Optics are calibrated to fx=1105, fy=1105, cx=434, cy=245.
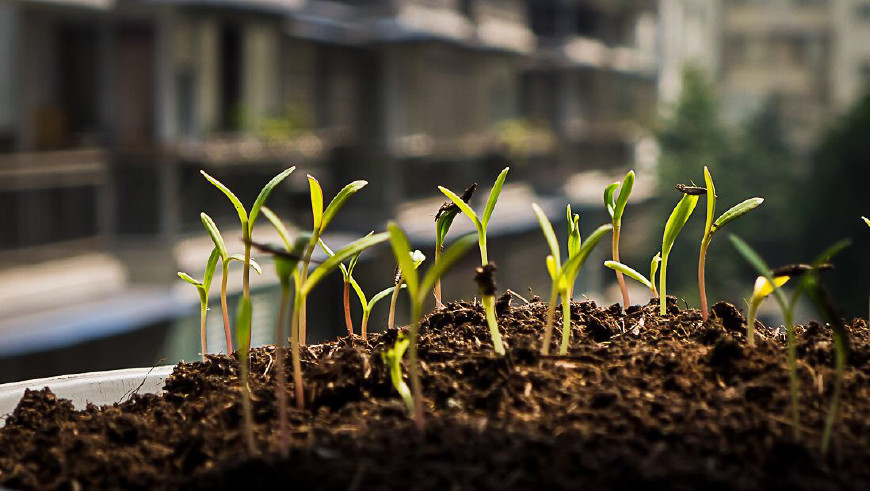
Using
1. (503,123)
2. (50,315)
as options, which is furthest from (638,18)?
(50,315)

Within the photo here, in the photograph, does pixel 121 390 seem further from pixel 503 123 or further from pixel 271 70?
pixel 503 123

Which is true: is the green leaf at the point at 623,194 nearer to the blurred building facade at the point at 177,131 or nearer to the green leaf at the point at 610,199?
the green leaf at the point at 610,199

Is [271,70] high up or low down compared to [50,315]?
up

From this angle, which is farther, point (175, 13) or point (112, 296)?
point (175, 13)

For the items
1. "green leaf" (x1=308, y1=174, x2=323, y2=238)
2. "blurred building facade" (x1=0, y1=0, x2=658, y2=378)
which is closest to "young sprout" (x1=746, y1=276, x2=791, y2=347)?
"green leaf" (x1=308, y1=174, x2=323, y2=238)

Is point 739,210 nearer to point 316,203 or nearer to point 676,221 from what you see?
point 676,221

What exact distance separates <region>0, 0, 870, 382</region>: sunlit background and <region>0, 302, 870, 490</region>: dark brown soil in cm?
25

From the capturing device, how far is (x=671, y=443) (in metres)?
0.85

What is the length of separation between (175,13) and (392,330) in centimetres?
841

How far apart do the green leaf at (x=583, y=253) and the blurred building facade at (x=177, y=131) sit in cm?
667

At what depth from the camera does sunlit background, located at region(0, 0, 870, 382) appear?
8102mm

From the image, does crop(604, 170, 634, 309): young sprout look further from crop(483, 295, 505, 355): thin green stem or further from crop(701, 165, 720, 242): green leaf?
crop(483, 295, 505, 355): thin green stem

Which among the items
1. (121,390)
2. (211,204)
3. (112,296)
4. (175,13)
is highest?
(175,13)

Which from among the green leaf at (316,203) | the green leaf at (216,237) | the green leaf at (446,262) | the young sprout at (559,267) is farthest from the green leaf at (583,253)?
the green leaf at (216,237)
